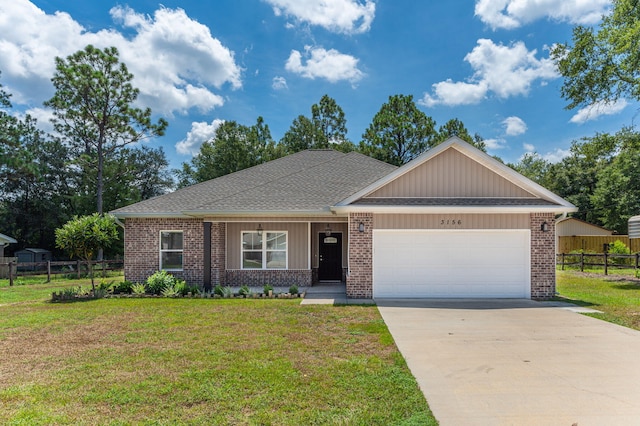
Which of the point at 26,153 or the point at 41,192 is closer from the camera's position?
the point at 26,153

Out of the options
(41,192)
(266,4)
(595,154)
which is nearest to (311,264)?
(266,4)

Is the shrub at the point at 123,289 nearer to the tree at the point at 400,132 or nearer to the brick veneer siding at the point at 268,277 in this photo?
the brick veneer siding at the point at 268,277

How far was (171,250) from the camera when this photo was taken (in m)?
14.1

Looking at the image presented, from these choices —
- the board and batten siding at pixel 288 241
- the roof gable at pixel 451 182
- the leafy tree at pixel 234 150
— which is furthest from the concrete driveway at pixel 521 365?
the leafy tree at pixel 234 150

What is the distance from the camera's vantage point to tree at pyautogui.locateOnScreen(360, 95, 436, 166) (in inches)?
1141

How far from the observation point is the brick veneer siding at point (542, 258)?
11469 millimetres

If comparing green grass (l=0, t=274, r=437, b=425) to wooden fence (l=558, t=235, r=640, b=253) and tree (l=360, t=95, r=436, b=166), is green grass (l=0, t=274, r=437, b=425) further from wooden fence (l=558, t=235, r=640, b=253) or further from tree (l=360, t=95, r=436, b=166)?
wooden fence (l=558, t=235, r=640, b=253)

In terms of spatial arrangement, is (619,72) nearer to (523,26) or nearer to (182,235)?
(523,26)

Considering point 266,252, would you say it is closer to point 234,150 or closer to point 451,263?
point 451,263

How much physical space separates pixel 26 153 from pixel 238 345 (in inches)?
1106

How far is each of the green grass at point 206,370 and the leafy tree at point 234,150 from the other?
23843 mm

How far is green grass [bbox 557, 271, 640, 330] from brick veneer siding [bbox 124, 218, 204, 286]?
1230cm

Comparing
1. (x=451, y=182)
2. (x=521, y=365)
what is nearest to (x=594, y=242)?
(x=451, y=182)

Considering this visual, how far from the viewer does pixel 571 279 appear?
17156 mm
